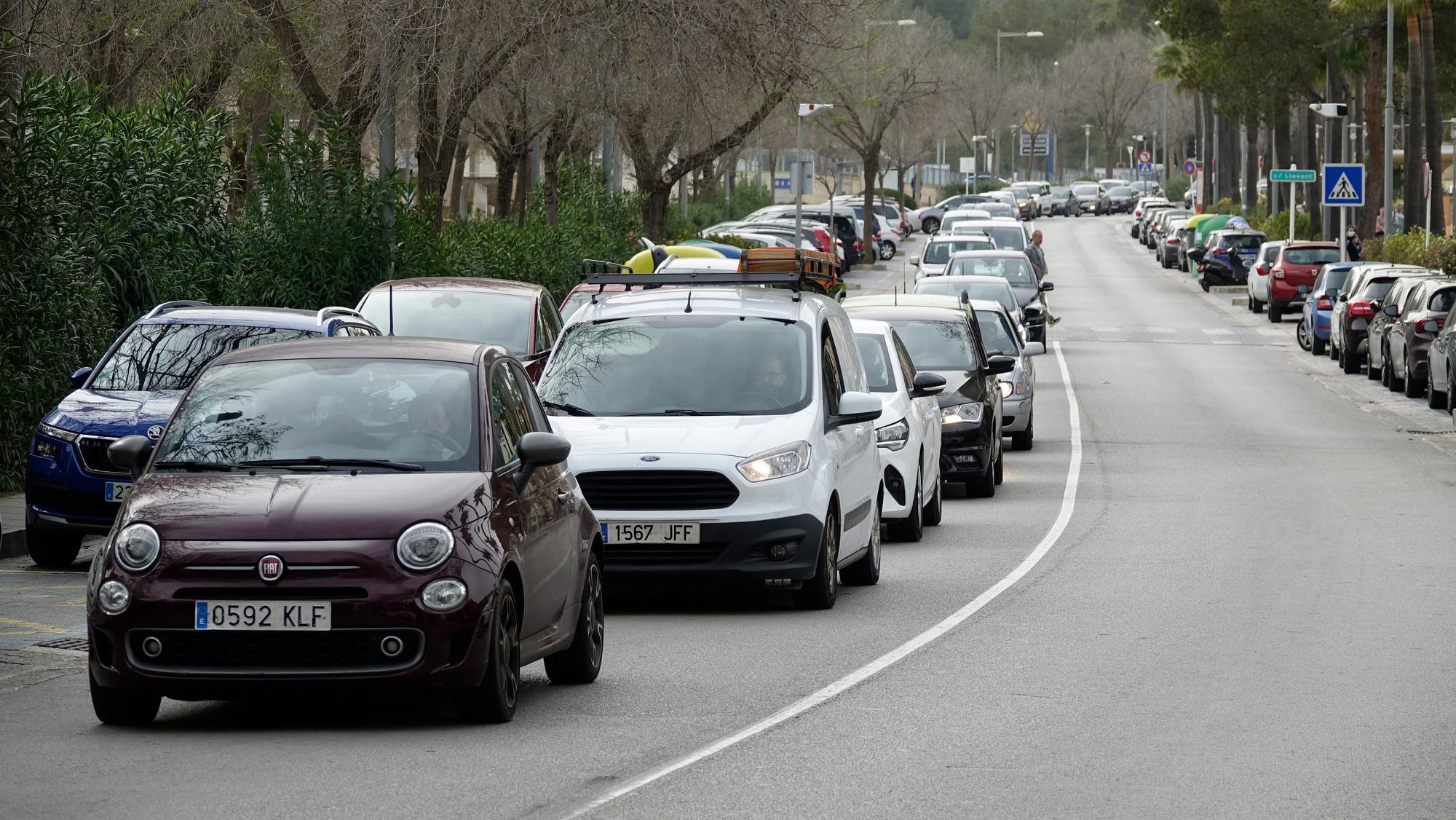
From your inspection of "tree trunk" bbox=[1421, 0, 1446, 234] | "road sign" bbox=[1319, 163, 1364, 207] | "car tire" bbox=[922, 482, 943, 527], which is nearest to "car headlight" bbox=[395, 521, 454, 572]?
"car tire" bbox=[922, 482, 943, 527]

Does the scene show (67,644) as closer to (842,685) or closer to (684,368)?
(684,368)

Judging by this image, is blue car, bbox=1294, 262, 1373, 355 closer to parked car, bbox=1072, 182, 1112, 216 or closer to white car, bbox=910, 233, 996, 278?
white car, bbox=910, 233, 996, 278

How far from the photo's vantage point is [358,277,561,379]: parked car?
1967 cm

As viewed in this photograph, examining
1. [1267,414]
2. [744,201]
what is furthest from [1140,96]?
[1267,414]

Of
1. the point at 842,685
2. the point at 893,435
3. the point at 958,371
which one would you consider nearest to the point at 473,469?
the point at 842,685

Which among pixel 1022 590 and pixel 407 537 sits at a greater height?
pixel 407 537

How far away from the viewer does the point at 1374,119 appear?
59.4 metres

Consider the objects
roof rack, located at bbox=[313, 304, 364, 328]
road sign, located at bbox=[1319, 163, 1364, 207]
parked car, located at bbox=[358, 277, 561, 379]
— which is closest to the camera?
roof rack, located at bbox=[313, 304, 364, 328]

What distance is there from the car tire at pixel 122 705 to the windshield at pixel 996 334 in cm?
1687

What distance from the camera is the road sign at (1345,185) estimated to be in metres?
46.6

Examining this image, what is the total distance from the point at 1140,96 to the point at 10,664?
452 feet

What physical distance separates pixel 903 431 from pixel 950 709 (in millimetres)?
6732

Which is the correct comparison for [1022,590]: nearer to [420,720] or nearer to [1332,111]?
[420,720]

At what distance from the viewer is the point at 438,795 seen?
740 centimetres
